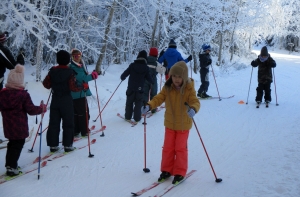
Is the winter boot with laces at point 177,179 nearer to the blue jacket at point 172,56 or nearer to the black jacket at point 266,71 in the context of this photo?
the blue jacket at point 172,56

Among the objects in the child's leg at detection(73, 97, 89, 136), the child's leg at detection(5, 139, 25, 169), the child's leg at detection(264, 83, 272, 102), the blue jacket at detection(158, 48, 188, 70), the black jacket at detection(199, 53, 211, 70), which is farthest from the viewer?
the black jacket at detection(199, 53, 211, 70)

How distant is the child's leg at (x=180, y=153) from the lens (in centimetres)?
496

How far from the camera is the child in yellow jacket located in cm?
489

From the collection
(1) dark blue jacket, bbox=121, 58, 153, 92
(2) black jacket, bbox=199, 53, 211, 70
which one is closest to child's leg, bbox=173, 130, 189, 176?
(1) dark blue jacket, bbox=121, 58, 153, 92

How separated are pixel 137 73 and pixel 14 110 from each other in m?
3.85

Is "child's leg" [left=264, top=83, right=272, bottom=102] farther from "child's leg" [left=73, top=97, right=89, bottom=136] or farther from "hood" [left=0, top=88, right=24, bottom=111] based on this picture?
"hood" [left=0, top=88, right=24, bottom=111]

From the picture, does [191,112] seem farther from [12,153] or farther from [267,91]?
[267,91]

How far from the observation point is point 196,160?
602cm

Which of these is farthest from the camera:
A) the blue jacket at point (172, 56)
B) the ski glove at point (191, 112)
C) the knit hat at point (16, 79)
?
the blue jacket at point (172, 56)

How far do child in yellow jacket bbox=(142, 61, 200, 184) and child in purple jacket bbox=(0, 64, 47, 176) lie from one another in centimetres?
178

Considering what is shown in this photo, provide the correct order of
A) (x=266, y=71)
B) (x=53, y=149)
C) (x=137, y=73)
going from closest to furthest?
(x=53, y=149)
(x=137, y=73)
(x=266, y=71)

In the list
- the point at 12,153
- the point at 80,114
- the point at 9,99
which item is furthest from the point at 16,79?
the point at 80,114

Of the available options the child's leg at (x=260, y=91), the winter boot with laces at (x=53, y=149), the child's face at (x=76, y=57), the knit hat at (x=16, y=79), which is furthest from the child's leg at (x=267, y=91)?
the knit hat at (x=16, y=79)

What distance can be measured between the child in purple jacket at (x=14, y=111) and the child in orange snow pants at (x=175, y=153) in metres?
1.91
